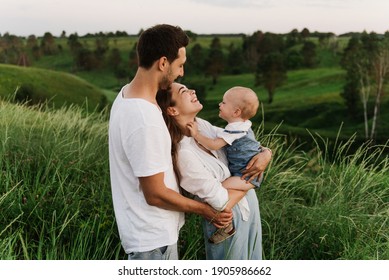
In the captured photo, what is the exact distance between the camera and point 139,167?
96.0 inches

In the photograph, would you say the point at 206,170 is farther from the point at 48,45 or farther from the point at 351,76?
the point at 48,45

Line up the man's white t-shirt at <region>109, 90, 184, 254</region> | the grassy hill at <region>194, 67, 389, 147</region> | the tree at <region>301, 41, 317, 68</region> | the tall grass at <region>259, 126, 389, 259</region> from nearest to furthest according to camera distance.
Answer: the man's white t-shirt at <region>109, 90, 184, 254</region> < the tall grass at <region>259, 126, 389, 259</region> < the grassy hill at <region>194, 67, 389, 147</region> < the tree at <region>301, 41, 317, 68</region>

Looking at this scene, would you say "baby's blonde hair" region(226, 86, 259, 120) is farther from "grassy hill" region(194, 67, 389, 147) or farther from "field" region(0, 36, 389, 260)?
Result: "grassy hill" region(194, 67, 389, 147)

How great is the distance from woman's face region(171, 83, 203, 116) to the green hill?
1233 centimetres

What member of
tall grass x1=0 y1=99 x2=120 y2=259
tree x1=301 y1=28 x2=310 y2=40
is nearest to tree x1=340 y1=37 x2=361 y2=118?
tree x1=301 y1=28 x2=310 y2=40

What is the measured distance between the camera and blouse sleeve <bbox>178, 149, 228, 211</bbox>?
8.48ft

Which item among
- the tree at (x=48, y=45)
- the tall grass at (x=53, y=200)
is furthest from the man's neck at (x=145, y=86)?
the tree at (x=48, y=45)

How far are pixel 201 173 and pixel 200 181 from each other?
1.5 inches

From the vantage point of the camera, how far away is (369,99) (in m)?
20.7

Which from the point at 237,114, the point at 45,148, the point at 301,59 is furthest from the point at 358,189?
the point at 301,59

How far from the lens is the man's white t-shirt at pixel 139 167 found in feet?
7.93

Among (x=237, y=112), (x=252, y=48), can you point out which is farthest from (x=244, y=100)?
(x=252, y=48)

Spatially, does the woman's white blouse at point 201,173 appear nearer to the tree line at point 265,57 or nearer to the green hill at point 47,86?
the green hill at point 47,86

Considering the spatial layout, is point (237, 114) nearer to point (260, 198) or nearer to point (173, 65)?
point (173, 65)
